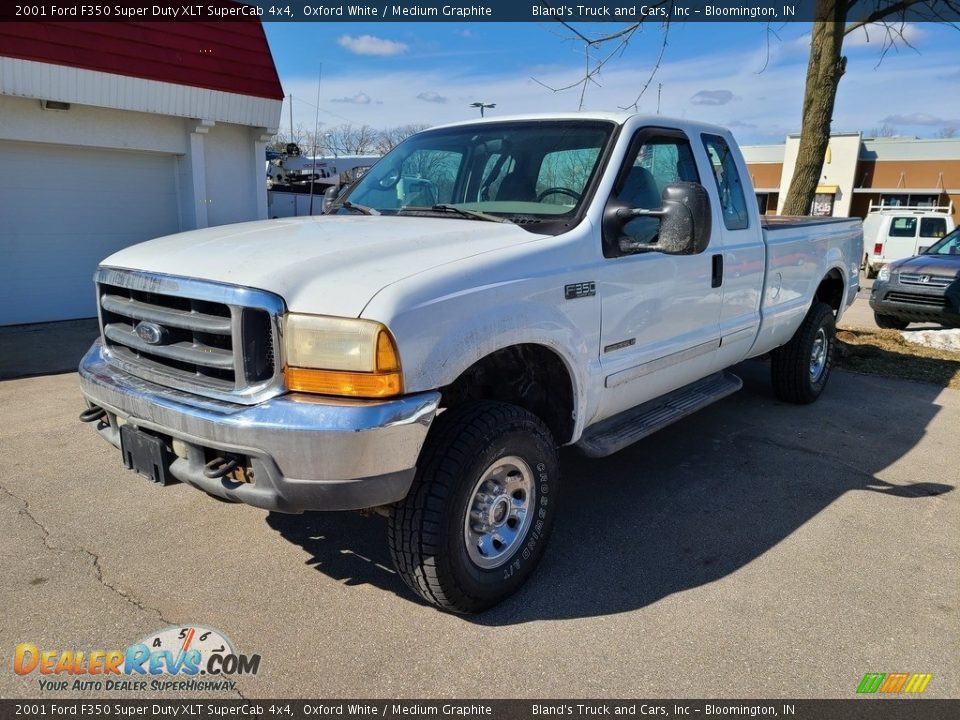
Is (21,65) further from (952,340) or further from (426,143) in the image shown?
(952,340)

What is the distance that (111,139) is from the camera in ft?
31.2

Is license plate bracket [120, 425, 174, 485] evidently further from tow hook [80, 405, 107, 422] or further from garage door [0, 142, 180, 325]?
garage door [0, 142, 180, 325]

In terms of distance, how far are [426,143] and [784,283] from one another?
2.85 meters

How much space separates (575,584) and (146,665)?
1.78 metres

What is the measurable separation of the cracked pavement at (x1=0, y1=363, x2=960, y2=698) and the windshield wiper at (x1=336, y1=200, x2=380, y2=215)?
5.58ft

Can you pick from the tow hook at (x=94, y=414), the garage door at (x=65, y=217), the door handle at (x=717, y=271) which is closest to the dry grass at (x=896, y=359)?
the door handle at (x=717, y=271)

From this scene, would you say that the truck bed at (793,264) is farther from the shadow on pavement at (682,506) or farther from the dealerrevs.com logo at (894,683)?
the dealerrevs.com logo at (894,683)

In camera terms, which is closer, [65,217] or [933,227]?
[65,217]

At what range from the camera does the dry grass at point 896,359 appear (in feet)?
24.9

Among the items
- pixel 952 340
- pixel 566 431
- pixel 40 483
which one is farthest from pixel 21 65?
pixel 952 340

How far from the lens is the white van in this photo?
19.1 metres

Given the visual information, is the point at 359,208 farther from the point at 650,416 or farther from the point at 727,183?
the point at 727,183

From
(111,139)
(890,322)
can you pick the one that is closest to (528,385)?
(111,139)

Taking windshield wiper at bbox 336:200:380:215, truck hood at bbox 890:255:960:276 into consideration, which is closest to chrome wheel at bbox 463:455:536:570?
windshield wiper at bbox 336:200:380:215
